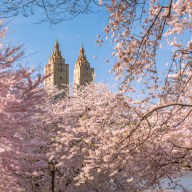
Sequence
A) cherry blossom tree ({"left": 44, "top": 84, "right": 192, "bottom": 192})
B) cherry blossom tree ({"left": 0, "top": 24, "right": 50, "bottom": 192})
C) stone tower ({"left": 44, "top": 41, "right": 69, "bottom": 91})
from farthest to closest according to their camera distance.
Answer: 1. stone tower ({"left": 44, "top": 41, "right": 69, "bottom": 91})
2. cherry blossom tree ({"left": 0, "top": 24, "right": 50, "bottom": 192})
3. cherry blossom tree ({"left": 44, "top": 84, "right": 192, "bottom": 192})

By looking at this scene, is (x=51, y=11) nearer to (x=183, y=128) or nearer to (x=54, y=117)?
(x=183, y=128)

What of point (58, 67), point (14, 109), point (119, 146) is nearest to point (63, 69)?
point (58, 67)

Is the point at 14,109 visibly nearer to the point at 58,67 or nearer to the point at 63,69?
the point at 58,67

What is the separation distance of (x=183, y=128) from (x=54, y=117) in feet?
16.6

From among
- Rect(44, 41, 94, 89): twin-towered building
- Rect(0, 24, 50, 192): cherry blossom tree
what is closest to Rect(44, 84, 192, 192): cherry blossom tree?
Rect(0, 24, 50, 192): cherry blossom tree

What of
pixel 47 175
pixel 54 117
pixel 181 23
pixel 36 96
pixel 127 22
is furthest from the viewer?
pixel 54 117

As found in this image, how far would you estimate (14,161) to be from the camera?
862cm

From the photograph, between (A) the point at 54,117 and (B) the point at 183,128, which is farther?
(A) the point at 54,117

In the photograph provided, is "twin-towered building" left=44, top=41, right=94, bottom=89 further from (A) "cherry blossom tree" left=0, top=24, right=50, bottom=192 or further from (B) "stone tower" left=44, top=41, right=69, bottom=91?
(A) "cherry blossom tree" left=0, top=24, right=50, bottom=192

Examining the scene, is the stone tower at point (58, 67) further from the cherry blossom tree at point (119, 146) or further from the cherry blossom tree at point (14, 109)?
the cherry blossom tree at point (14, 109)

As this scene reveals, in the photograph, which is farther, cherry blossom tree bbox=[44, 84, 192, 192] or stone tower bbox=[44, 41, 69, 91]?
stone tower bbox=[44, 41, 69, 91]

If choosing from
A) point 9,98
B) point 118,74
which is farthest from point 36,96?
point 118,74

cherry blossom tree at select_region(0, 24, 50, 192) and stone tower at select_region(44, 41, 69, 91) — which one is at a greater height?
stone tower at select_region(44, 41, 69, 91)

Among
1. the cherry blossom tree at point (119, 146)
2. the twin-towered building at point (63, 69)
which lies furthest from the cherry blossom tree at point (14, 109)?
the twin-towered building at point (63, 69)
